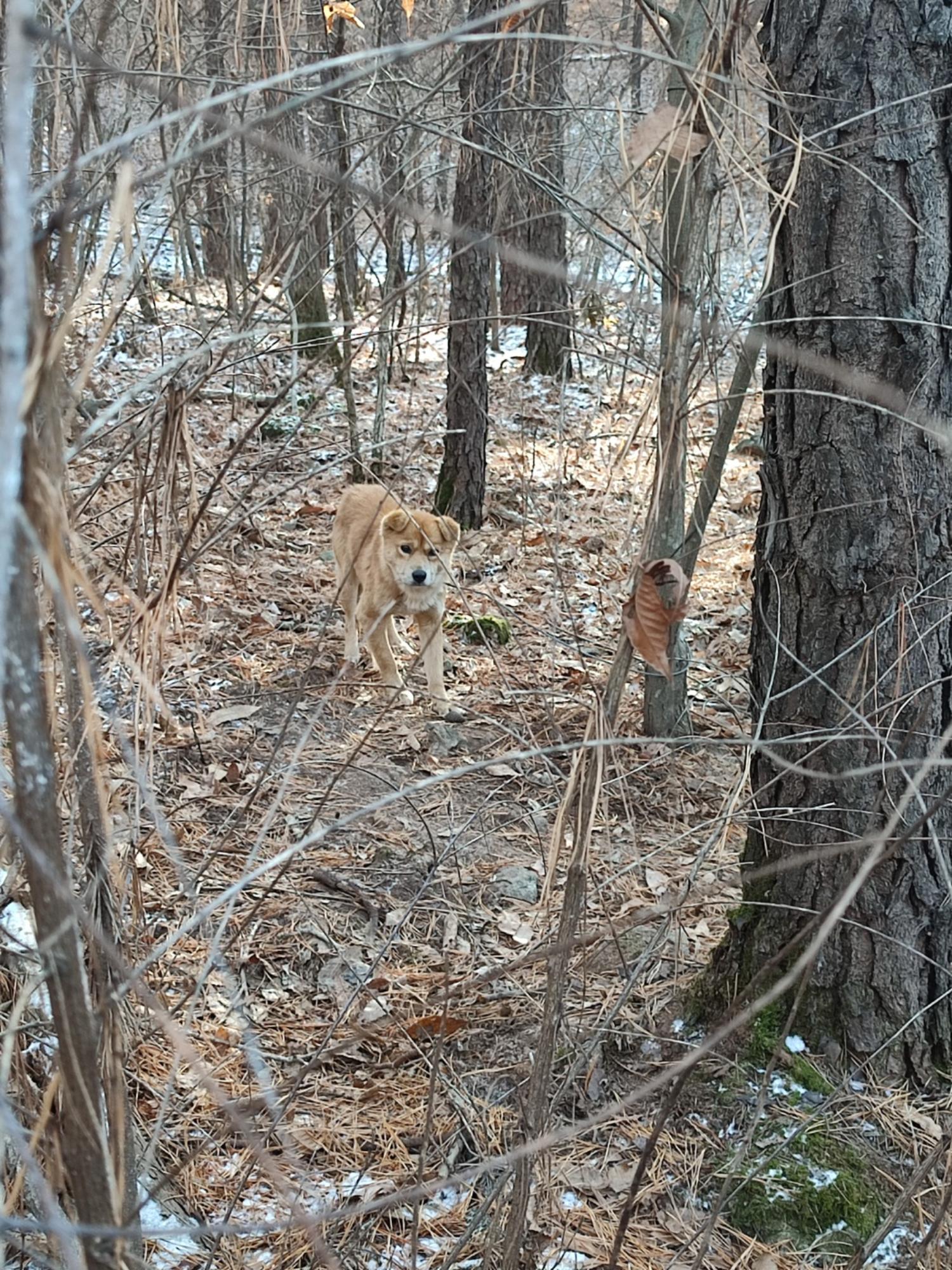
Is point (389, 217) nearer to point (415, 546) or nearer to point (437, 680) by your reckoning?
point (415, 546)

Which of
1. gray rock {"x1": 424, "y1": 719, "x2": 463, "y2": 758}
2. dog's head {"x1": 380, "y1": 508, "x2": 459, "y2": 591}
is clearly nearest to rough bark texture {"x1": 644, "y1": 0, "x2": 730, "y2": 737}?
gray rock {"x1": 424, "y1": 719, "x2": 463, "y2": 758}

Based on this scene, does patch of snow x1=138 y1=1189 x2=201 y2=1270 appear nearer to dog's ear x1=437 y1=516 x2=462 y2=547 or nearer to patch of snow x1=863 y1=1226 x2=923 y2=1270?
patch of snow x1=863 y1=1226 x2=923 y2=1270

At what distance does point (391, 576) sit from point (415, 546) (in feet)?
0.91

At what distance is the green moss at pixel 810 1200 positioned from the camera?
8.43 ft

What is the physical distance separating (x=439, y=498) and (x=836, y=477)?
220 inches

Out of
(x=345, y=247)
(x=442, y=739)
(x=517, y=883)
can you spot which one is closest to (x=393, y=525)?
(x=442, y=739)

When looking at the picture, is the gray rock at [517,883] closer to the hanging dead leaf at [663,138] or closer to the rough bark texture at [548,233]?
the hanging dead leaf at [663,138]

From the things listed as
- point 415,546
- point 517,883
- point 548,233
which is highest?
point 548,233

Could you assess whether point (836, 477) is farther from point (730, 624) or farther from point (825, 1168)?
point (730, 624)

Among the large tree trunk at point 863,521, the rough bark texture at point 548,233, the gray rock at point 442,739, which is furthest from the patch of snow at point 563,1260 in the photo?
the rough bark texture at point 548,233

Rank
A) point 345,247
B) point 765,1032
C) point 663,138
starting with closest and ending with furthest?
point 663,138 → point 765,1032 → point 345,247

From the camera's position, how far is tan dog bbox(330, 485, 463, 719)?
5.75 m

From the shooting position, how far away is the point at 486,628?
626 centimetres

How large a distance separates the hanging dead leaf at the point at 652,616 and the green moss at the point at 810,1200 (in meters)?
1.49
